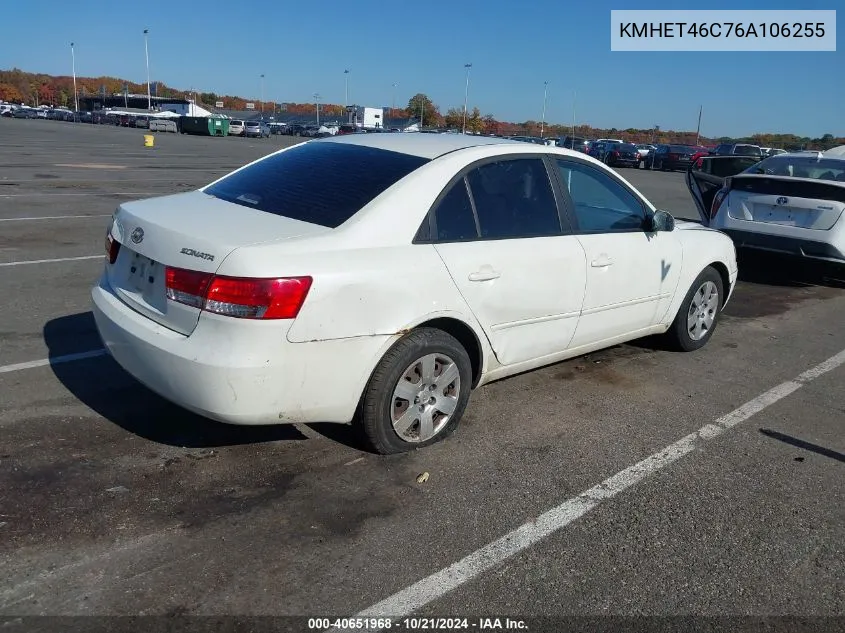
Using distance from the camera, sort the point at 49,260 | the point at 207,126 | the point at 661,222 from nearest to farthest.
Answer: the point at 661,222 < the point at 49,260 < the point at 207,126

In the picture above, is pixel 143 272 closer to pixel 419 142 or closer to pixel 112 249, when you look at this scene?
pixel 112 249

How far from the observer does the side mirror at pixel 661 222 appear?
5.03m

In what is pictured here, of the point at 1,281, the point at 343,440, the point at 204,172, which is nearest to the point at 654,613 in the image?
the point at 343,440

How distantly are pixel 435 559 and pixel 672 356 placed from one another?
3503 mm

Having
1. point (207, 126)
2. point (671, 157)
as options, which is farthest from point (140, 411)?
point (207, 126)

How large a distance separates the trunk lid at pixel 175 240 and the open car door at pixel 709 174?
7.20 m

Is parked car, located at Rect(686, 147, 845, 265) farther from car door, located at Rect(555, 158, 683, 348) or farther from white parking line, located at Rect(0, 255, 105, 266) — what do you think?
white parking line, located at Rect(0, 255, 105, 266)

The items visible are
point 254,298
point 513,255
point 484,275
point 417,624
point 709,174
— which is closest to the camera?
point 417,624

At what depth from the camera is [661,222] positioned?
16.6 feet

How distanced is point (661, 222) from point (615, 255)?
545mm

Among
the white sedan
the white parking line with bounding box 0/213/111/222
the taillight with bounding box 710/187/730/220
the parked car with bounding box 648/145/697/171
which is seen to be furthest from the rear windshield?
the parked car with bounding box 648/145/697/171

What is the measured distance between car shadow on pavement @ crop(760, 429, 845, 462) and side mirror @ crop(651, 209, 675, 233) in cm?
150

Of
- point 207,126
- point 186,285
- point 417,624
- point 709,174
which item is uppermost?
point 207,126

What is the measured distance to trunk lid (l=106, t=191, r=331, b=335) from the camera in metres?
3.30
